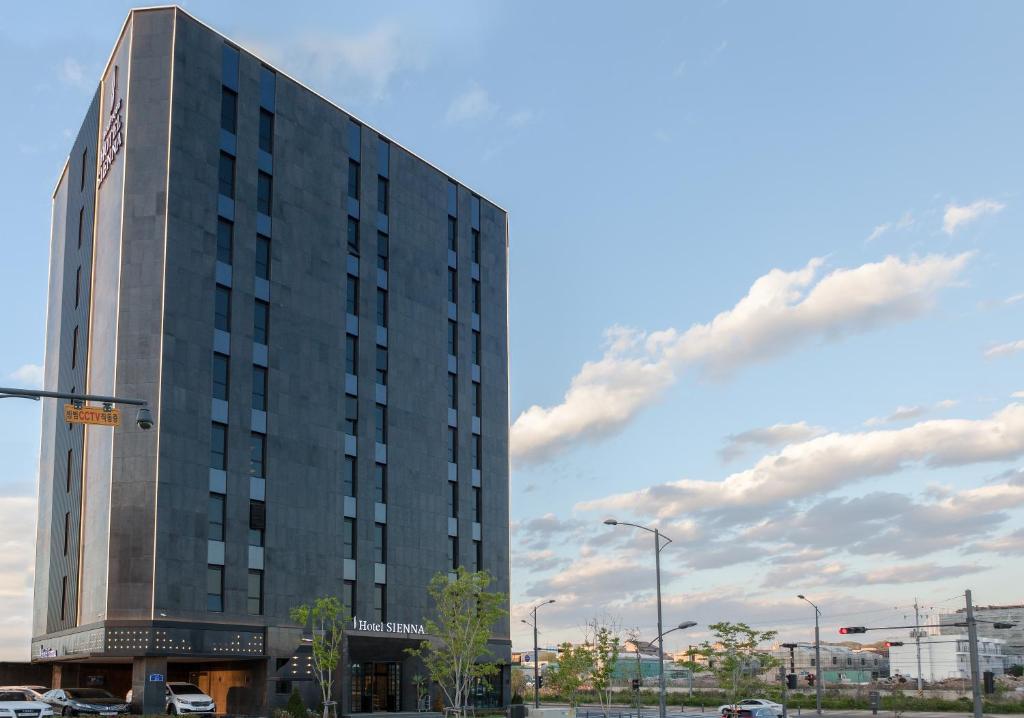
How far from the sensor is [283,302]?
71938 mm

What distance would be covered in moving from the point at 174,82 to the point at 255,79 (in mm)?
6902

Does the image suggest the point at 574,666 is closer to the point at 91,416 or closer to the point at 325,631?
the point at 325,631

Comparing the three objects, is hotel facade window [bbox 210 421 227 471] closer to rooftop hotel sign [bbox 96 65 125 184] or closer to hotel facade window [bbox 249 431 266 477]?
hotel facade window [bbox 249 431 266 477]

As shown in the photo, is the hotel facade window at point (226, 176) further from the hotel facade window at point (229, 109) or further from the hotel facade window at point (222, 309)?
the hotel facade window at point (222, 309)

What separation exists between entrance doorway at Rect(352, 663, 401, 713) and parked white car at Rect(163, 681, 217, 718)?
17.3m

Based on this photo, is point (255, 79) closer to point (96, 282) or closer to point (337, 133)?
point (337, 133)

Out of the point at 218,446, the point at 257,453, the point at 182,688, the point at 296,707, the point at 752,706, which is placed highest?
the point at 218,446

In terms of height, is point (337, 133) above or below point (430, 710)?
above

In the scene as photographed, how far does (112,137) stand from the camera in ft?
232

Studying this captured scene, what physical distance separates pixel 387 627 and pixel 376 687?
5328 mm

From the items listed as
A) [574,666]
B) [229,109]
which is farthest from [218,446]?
[574,666]

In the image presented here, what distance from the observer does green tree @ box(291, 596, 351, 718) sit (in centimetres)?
6431

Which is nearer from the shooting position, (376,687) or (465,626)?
(465,626)

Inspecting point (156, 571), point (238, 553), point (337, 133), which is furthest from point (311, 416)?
point (337, 133)
